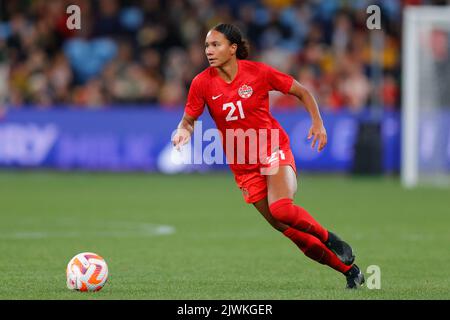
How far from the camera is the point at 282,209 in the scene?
8.30 m

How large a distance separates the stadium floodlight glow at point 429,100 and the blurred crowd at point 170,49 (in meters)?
2.13

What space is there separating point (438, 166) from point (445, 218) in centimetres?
619

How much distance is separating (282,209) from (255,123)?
0.75m

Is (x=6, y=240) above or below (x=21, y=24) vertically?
below

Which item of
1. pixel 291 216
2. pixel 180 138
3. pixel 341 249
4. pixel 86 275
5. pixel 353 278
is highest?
pixel 180 138

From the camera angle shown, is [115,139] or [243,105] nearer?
[243,105]

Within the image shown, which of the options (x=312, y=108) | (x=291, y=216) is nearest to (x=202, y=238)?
(x=312, y=108)

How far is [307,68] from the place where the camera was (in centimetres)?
2366

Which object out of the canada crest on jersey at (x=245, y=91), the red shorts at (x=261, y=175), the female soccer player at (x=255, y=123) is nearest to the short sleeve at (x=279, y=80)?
the female soccer player at (x=255, y=123)

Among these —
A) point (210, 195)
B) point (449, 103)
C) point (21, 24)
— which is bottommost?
point (210, 195)

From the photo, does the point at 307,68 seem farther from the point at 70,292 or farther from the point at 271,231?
the point at 70,292

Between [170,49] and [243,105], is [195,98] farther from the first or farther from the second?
[170,49]

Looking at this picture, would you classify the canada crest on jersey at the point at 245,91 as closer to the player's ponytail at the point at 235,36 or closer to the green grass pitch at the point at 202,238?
the player's ponytail at the point at 235,36
